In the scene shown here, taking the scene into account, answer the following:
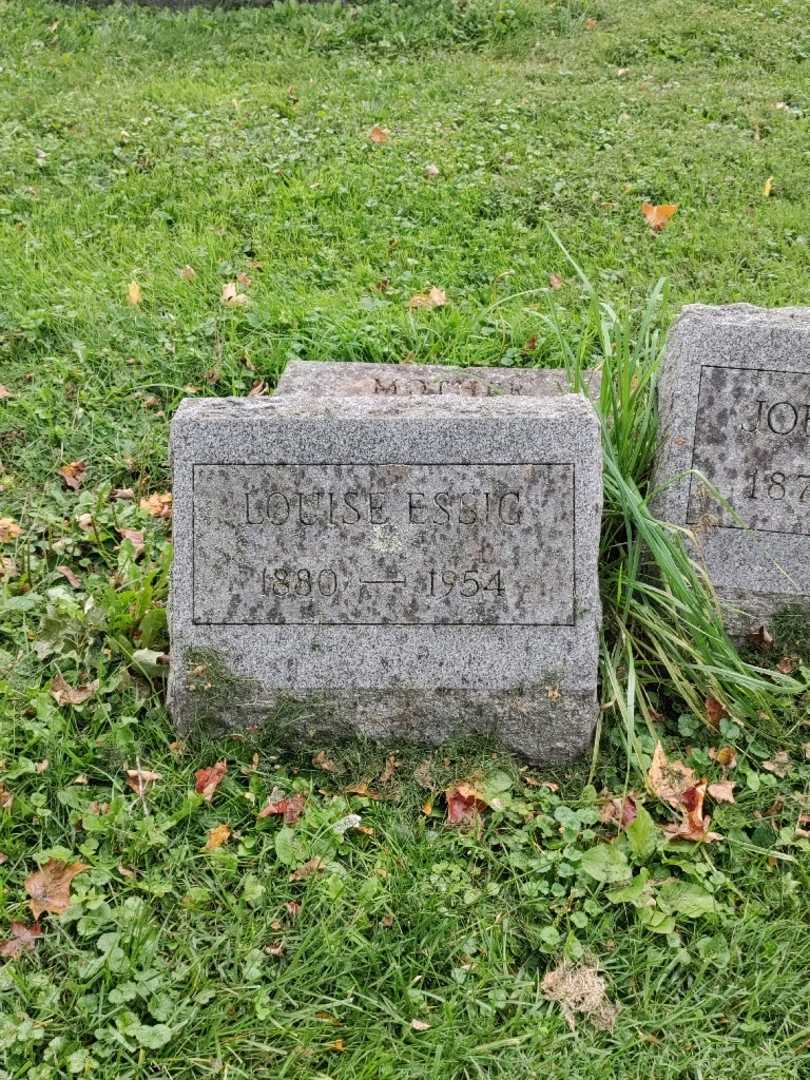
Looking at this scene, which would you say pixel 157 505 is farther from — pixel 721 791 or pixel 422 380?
pixel 721 791

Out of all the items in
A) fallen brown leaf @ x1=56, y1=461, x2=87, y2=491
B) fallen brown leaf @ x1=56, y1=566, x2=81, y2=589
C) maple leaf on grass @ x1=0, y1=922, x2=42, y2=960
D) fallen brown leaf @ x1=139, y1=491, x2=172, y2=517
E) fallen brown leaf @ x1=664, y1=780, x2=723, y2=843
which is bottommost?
maple leaf on grass @ x1=0, y1=922, x2=42, y2=960

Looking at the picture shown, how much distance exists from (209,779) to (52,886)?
18.3 inches

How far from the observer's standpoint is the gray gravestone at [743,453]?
303 centimetres

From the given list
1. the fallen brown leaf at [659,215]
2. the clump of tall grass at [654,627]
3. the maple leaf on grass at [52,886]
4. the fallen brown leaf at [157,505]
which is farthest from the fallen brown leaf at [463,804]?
the fallen brown leaf at [659,215]

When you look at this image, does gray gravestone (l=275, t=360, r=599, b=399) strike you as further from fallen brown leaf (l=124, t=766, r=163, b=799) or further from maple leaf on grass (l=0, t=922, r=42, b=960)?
maple leaf on grass (l=0, t=922, r=42, b=960)

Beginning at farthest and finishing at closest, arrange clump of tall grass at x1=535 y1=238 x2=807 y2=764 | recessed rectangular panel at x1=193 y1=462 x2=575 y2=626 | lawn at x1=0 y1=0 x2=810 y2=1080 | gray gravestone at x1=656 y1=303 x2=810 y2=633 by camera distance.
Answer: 1. gray gravestone at x1=656 y1=303 x2=810 y2=633
2. clump of tall grass at x1=535 y1=238 x2=807 y2=764
3. recessed rectangular panel at x1=193 y1=462 x2=575 y2=626
4. lawn at x1=0 y1=0 x2=810 y2=1080

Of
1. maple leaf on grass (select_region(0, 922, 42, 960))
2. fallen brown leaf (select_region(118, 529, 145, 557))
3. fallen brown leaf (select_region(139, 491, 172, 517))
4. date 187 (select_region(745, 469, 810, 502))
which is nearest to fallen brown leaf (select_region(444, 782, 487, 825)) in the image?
maple leaf on grass (select_region(0, 922, 42, 960))

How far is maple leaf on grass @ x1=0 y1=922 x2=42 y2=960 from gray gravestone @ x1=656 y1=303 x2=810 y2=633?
6.73 feet

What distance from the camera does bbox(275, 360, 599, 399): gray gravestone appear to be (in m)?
3.88

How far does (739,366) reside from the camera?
119 inches

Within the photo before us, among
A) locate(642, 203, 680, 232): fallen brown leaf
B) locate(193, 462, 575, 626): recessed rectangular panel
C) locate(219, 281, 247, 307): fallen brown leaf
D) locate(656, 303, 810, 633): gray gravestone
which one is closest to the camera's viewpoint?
locate(193, 462, 575, 626): recessed rectangular panel

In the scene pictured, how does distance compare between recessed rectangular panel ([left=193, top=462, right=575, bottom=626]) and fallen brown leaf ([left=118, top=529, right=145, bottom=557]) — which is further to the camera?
fallen brown leaf ([left=118, top=529, right=145, bottom=557])

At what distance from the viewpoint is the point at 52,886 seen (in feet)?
8.05

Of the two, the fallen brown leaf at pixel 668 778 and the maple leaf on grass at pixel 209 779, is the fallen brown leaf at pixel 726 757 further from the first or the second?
the maple leaf on grass at pixel 209 779
